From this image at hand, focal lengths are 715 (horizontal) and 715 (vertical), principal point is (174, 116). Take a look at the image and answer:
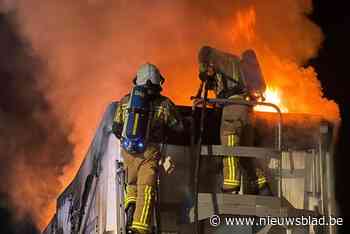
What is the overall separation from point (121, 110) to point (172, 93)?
3.32m

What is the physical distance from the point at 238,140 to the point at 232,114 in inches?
10.0

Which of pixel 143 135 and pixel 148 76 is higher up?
pixel 148 76

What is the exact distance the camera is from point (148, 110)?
237 inches

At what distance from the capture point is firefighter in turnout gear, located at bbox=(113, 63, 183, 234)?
19.2ft

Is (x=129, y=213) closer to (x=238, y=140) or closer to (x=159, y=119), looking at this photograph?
(x=159, y=119)

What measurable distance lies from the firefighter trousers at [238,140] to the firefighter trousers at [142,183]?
2.09ft

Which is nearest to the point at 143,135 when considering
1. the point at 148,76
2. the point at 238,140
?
the point at 148,76

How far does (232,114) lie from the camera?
21.0 ft

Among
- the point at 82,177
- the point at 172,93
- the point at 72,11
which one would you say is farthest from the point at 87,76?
the point at 82,177

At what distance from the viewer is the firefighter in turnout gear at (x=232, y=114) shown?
6.16m

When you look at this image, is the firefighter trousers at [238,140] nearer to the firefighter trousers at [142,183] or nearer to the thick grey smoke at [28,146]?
the firefighter trousers at [142,183]

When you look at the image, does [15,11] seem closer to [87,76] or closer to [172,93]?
[87,76]

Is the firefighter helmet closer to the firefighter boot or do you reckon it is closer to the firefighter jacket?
the firefighter jacket

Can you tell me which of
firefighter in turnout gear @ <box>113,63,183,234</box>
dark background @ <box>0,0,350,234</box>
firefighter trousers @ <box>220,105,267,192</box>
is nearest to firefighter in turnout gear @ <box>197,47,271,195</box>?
firefighter trousers @ <box>220,105,267,192</box>
